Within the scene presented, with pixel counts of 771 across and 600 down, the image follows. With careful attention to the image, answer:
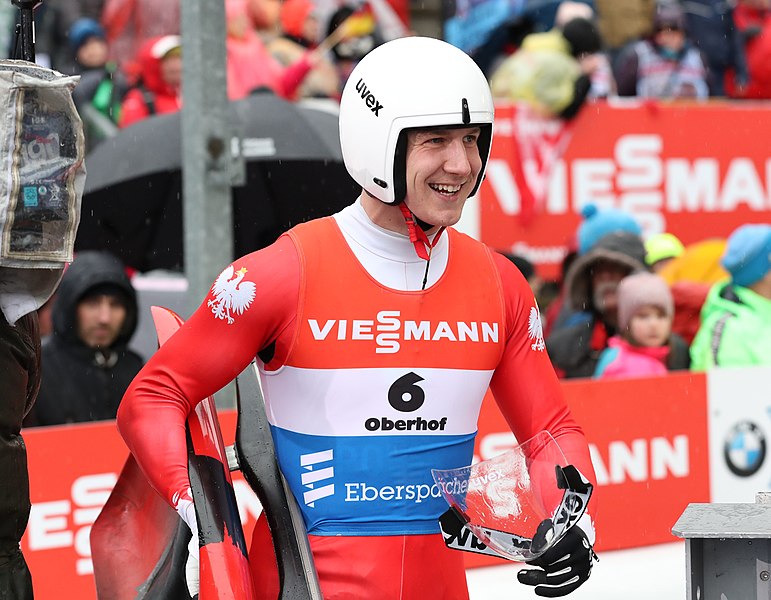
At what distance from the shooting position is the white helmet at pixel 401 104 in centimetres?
390

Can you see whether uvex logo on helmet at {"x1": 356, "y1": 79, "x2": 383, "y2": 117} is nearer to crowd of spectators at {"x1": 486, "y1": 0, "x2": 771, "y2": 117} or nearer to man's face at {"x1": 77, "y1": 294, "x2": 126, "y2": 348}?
man's face at {"x1": 77, "y1": 294, "x2": 126, "y2": 348}

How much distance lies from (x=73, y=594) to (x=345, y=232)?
9.56 ft

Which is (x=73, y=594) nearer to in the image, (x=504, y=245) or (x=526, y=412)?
(x=526, y=412)

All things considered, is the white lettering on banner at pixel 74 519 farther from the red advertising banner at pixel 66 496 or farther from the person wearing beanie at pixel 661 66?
the person wearing beanie at pixel 661 66

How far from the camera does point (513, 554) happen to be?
12.3ft

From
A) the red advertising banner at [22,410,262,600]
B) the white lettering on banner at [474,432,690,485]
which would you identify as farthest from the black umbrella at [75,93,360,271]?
the red advertising banner at [22,410,262,600]

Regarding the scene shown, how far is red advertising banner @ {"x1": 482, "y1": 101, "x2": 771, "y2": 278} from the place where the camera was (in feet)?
31.9

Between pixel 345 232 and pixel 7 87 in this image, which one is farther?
pixel 345 232

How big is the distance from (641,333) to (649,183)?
2.60 m

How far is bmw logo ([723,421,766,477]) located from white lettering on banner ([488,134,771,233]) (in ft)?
7.52

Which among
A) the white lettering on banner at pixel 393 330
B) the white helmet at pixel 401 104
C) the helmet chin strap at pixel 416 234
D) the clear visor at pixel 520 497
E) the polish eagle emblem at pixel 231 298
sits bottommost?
the clear visor at pixel 520 497

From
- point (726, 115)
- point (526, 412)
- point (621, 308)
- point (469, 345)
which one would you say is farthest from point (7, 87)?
point (726, 115)

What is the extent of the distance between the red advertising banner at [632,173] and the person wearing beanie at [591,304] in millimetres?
1035

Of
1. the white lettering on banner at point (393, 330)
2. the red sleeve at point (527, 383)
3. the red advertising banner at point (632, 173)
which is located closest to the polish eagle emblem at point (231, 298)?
the white lettering on banner at point (393, 330)
